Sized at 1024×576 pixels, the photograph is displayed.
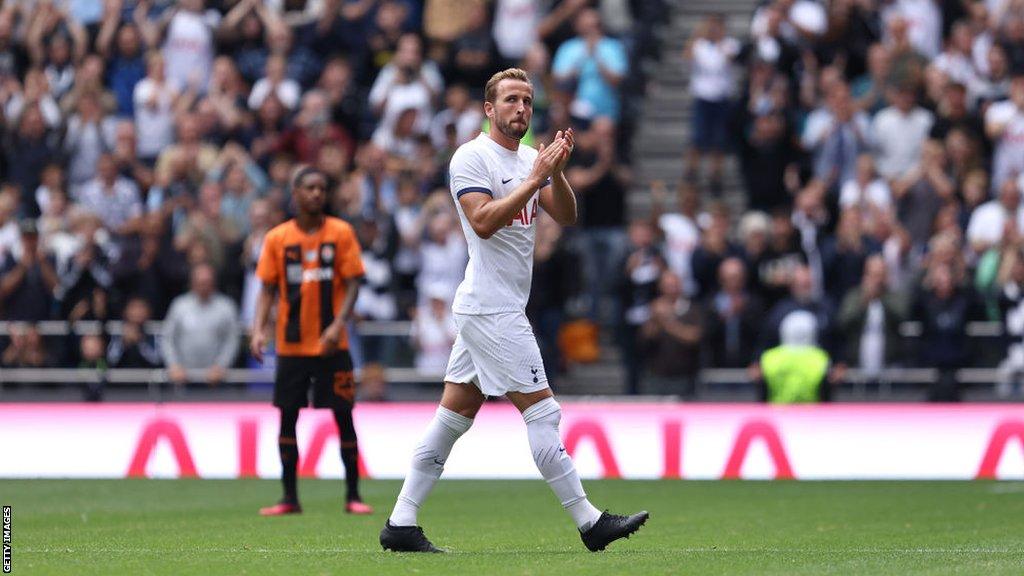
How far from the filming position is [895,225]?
21.1 metres

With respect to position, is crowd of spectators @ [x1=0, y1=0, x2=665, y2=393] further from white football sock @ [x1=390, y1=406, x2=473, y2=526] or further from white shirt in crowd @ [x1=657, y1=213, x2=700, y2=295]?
white football sock @ [x1=390, y1=406, x2=473, y2=526]

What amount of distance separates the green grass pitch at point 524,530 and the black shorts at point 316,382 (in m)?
0.80

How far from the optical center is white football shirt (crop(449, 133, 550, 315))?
10.1 m

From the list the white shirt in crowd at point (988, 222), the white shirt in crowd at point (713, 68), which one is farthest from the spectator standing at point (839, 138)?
the white shirt in crowd at point (988, 222)

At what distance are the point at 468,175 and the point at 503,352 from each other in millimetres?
899

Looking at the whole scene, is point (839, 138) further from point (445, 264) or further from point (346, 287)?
point (346, 287)

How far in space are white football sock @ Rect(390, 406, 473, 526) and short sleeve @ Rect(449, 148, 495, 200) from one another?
45.8 inches

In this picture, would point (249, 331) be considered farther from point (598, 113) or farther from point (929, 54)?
point (929, 54)

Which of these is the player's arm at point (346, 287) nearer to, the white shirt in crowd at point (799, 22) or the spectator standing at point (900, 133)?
the spectator standing at point (900, 133)

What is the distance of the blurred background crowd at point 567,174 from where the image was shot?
819 inches

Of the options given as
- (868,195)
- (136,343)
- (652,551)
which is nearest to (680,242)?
(868,195)

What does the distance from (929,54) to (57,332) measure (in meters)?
10.4

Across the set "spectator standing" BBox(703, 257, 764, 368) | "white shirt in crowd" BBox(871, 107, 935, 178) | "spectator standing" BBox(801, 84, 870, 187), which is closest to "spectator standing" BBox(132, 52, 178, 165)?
"spectator standing" BBox(703, 257, 764, 368)

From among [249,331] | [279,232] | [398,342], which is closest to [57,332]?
[249,331]
